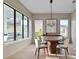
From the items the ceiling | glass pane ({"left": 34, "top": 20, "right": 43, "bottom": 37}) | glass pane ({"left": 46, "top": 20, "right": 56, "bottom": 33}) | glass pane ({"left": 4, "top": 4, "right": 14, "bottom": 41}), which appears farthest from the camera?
glass pane ({"left": 34, "top": 20, "right": 43, "bottom": 37})

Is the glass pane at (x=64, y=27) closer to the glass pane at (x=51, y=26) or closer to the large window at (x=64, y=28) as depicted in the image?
the large window at (x=64, y=28)

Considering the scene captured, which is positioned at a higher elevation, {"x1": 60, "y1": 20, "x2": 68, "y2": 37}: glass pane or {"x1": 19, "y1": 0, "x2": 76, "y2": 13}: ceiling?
{"x1": 19, "y1": 0, "x2": 76, "y2": 13}: ceiling

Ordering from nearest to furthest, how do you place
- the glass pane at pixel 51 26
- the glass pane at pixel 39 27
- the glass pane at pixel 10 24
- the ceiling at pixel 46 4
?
the glass pane at pixel 10 24 → the ceiling at pixel 46 4 → the glass pane at pixel 51 26 → the glass pane at pixel 39 27

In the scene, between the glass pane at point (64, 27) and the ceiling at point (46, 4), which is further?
the glass pane at point (64, 27)

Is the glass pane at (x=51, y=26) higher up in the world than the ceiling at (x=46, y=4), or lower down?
lower down

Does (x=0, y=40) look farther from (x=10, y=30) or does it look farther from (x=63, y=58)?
(x=10, y=30)

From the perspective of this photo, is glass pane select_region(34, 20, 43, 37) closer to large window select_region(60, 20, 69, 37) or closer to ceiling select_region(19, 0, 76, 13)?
large window select_region(60, 20, 69, 37)

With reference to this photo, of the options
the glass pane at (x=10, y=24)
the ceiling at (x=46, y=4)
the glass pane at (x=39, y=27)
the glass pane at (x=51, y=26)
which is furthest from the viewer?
the glass pane at (x=39, y=27)

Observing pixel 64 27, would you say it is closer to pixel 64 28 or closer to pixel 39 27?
pixel 64 28

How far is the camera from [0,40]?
1522 mm

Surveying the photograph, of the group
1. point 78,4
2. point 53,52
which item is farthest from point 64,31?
point 78,4

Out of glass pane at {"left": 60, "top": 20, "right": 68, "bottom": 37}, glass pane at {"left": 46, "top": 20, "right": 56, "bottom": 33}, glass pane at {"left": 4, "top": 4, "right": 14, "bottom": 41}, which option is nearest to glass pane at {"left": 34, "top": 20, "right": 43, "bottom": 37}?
glass pane at {"left": 46, "top": 20, "right": 56, "bottom": 33}

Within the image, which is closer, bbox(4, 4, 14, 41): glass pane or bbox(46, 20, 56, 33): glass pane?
bbox(4, 4, 14, 41): glass pane

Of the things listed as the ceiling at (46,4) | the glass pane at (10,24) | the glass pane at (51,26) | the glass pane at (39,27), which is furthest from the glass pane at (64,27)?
the glass pane at (10,24)
